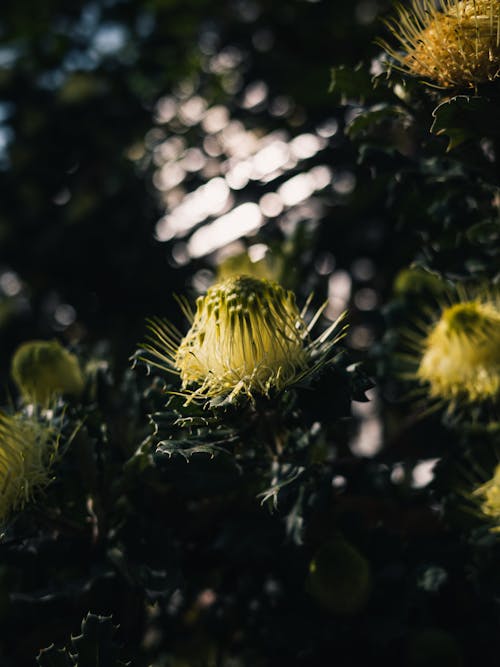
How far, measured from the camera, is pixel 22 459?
1.12m

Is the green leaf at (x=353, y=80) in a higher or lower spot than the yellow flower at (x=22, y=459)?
higher

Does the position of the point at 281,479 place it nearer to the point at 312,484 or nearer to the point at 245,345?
the point at 312,484

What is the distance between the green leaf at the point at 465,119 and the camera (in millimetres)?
918

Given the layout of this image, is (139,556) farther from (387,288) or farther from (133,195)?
(133,195)

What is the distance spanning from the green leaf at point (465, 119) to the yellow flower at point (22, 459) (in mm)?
861

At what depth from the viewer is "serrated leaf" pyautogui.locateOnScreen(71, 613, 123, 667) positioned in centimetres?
101

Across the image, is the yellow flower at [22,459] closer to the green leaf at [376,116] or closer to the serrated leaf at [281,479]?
the serrated leaf at [281,479]

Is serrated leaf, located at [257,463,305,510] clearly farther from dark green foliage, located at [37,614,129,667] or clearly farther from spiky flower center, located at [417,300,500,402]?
spiky flower center, located at [417,300,500,402]

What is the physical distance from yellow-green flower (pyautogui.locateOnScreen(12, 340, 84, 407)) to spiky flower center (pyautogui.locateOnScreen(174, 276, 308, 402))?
1.46 feet

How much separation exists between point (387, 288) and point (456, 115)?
47.9 inches

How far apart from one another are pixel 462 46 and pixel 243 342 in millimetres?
554

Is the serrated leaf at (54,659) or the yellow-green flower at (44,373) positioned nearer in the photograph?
the serrated leaf at (54,659)

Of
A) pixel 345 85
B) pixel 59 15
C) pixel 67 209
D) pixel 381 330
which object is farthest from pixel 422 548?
pixel 59 15

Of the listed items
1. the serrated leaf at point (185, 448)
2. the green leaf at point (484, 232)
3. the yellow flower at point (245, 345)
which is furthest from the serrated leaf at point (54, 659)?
the green leaf at point (484, 232)
